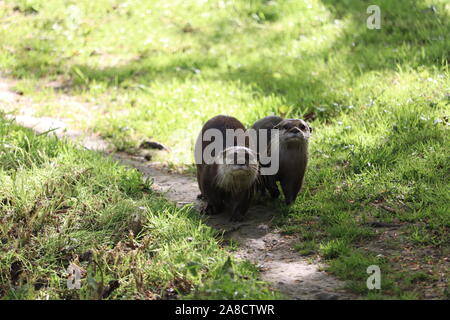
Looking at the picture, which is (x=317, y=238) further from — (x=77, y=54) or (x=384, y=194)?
(x=77, y=54)

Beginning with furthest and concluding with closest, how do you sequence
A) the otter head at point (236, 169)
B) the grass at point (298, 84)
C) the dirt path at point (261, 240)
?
the grass at point (298, 84)
the otter head at point (236, 169)
the dirt path at point (261, 240)

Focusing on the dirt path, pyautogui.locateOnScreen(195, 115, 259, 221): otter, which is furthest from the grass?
pyautogui.locateOnScreen(195, 115, 259, 221): otter

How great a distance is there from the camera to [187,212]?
5.33 m

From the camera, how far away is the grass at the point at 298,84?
17.4ft

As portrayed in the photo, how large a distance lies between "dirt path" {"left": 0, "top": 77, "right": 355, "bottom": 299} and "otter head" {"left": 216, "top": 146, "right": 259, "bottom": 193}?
347 mm

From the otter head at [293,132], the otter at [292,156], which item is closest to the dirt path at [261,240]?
the otter at [292,156]

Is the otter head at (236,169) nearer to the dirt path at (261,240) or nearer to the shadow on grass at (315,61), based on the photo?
the dirt path at (261,240)

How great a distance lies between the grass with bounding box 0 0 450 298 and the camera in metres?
5.29

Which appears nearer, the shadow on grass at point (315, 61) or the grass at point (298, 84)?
the grass at point (298, 84)

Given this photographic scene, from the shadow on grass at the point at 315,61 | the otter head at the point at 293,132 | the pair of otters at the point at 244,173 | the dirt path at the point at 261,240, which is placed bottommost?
the dirt path at the point at 261,240

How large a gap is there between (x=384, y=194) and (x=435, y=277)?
144cm

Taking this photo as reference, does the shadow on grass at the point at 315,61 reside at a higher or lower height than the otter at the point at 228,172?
higher

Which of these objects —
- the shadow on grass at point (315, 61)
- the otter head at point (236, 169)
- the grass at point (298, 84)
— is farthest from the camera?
the shadow on grass at point (315, 61)
